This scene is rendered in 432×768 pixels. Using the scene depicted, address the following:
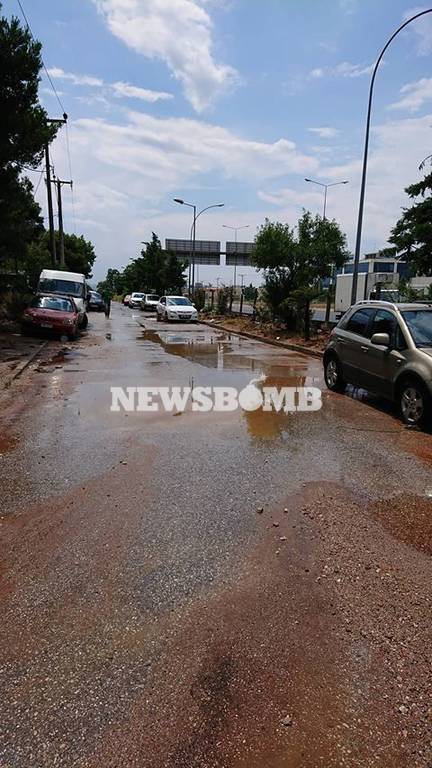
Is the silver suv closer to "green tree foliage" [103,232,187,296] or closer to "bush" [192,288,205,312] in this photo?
"bush" [192,288,205,312]

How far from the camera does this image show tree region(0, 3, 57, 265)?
47.7ft

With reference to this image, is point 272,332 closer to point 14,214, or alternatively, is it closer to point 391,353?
point 14,214

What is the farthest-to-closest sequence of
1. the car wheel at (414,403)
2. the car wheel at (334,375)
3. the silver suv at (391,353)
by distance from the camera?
the car wheel at (334,375) → the silver suv at (391,353) → the car wheel at (414,403)

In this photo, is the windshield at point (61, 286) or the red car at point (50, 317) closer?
the red car at point (50, 317)

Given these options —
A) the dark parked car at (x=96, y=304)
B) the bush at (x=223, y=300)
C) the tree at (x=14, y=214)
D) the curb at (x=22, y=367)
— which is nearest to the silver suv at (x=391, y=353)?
the curb at (x=22, y=367)

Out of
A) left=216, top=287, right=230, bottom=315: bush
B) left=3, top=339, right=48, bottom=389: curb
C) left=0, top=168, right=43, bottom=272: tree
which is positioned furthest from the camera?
left=216, top=287, right=230, bottom=315: bush

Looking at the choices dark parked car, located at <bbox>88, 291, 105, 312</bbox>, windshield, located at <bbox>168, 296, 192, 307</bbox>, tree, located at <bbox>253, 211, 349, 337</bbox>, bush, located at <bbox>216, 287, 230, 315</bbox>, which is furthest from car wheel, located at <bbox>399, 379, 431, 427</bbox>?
dark parked car, located at <bbox>88, 291, 105, 312</bbox>

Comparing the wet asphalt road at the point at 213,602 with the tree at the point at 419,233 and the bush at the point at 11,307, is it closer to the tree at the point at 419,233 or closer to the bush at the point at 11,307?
the bush at the point at 11,307

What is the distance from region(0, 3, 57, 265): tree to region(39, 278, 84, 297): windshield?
15.7ft

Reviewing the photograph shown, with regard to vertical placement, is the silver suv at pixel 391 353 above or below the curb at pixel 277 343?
above

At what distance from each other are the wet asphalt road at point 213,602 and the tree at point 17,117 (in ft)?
41.2

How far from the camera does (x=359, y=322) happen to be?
8.39 metres

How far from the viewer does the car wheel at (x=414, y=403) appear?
20.9 ft

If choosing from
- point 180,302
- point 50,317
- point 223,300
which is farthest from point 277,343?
point 223,300
